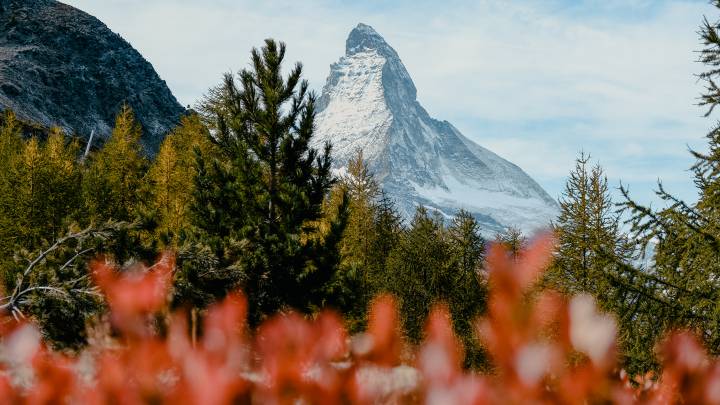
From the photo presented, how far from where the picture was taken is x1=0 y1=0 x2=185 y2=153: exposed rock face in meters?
90.7

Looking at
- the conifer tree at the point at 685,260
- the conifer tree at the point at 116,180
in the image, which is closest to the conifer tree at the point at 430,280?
the conifer tree at the point at 116,180

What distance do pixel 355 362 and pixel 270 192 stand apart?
16.2 meters

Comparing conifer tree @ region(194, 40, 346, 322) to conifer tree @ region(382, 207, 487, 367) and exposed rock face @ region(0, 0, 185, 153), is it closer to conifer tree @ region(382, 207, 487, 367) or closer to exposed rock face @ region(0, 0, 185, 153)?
conifer tree @ region(382, 207, 487, 367)

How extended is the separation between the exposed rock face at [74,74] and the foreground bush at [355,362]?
9356cm

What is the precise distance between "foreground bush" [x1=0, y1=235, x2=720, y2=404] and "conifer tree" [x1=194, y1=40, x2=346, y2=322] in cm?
1369

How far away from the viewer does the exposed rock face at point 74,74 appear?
90688mm

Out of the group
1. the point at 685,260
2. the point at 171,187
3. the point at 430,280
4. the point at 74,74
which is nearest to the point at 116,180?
the point at 171,187

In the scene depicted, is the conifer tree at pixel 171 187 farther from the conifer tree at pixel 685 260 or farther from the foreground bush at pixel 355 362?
the foreground bush at pixel 355 362

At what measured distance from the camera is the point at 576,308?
0.83 meters

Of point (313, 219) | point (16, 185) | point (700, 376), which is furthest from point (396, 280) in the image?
point (700, 376)

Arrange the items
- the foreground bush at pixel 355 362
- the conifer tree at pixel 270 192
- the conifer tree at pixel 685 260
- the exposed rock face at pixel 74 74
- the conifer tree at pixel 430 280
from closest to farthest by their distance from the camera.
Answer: the foreground bush at pixel 355 362, the conifer tree at pixel 685 260, the conifer tree at pixel 270 192, the conifer tree at pixel 430 280, the exposed rock face at pixel 74 74

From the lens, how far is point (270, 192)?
56.6ft

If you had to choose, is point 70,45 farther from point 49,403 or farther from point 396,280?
point 49,403

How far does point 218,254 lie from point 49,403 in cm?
1382
